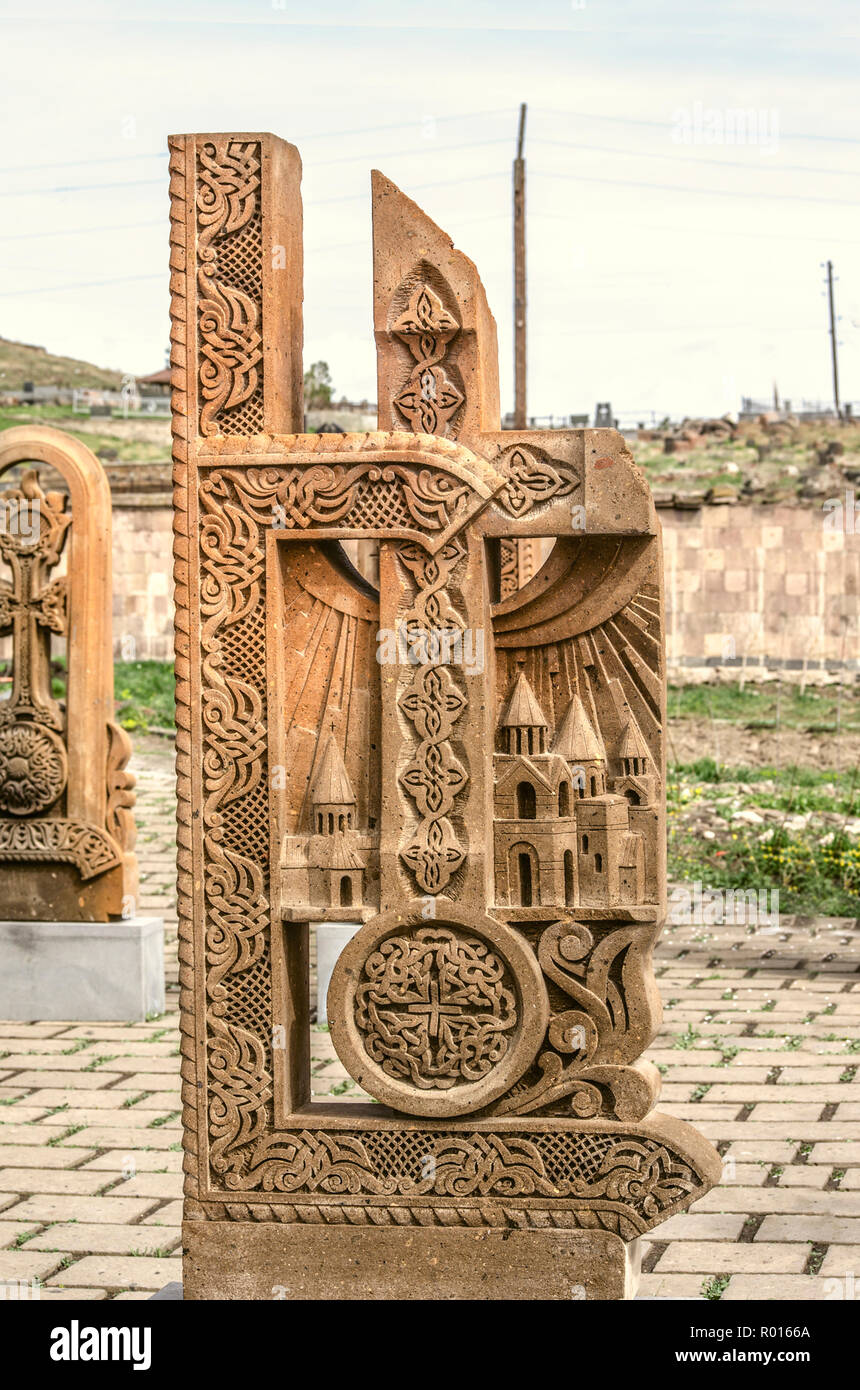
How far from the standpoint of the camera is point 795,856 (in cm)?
1086

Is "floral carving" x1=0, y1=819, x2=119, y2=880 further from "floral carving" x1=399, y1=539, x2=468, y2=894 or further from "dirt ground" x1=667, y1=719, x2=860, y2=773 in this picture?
"dirt ground" x1=667, y1=719, x2=860, y2=773

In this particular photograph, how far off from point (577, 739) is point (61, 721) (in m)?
4.70

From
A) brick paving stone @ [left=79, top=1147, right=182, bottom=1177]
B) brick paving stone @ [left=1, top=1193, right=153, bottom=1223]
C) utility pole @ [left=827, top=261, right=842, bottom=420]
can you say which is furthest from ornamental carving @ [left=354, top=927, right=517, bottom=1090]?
utility pole @ [left=827, top=261, right=842, bottom=420]

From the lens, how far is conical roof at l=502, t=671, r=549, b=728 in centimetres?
411

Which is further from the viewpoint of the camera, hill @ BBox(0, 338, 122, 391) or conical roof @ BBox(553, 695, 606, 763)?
hill @ BBox(0, 338, 122, 391)

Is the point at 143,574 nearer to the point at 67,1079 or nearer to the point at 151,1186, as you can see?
the point at 67,1079

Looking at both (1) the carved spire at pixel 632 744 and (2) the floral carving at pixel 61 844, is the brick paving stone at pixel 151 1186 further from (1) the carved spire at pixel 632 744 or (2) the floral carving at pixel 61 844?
(1) the carved spire at pixel 632 744

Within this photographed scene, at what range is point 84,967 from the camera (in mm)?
8289

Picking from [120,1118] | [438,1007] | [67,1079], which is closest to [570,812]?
[438,1007]

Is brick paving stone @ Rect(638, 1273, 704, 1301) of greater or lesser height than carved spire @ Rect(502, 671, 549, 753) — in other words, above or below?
below

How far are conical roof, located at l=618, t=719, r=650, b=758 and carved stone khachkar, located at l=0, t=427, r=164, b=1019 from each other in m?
4.50

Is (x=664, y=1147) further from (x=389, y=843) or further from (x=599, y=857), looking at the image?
(x=389, y=843)

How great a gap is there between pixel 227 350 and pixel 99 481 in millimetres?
4326

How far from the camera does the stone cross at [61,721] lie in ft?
26.7
